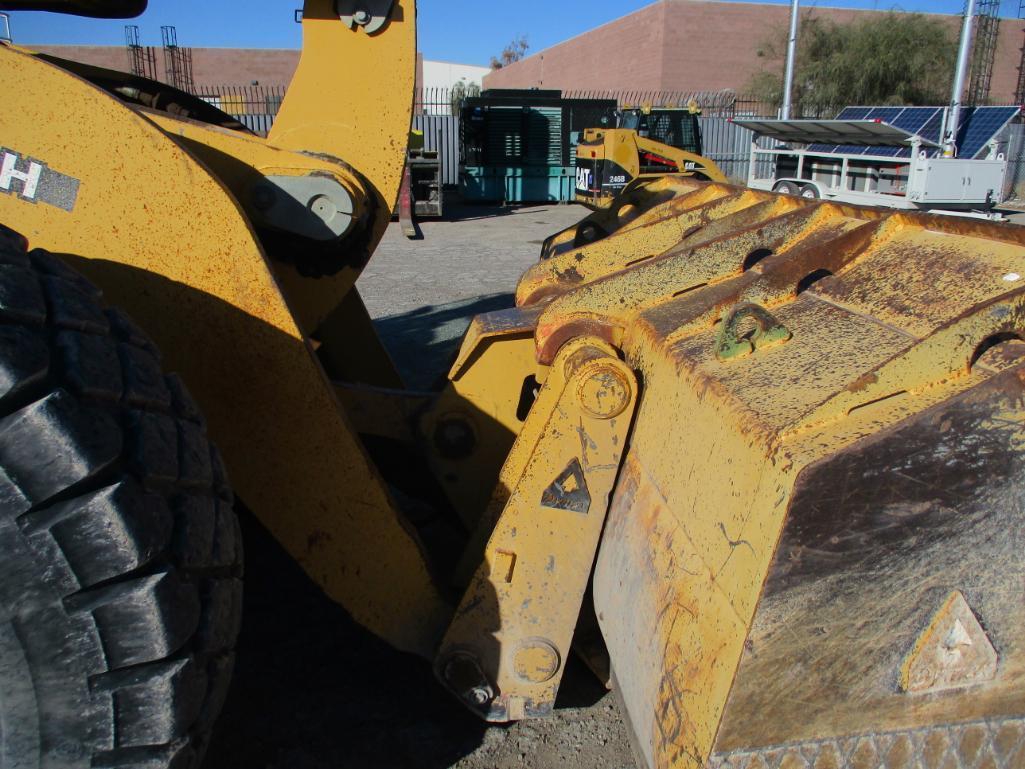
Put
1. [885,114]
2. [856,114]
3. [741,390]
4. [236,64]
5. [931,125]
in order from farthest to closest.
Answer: [236,64] < [856,114] < [885,114] < [931,125] < [741,390]

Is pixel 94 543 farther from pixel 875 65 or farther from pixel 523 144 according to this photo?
pixel 875 65

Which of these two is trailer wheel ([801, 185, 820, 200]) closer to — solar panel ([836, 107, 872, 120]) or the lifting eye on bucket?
solar panel ([836, 107, 872, 120])

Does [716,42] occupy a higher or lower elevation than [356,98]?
higher

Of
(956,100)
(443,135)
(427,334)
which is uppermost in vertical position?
(956,100)

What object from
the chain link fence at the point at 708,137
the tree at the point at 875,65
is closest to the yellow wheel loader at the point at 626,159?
the chain link fence at the point at 708,137

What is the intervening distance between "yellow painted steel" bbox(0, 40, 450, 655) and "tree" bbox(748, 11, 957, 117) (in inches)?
1327

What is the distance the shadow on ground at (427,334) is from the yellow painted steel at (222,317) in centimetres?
289

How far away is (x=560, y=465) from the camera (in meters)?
1.87

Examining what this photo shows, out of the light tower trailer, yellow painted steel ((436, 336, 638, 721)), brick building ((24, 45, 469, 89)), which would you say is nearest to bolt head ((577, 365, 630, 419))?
yellow painted steel ((436, 336, 638, 721))

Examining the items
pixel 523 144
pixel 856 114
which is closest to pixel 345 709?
pixel 856 114

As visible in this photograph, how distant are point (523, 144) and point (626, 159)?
5.26 metres

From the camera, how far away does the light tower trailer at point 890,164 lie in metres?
12.8

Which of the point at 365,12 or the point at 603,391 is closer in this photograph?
the point at 603,391

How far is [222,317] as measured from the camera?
1.79 m
